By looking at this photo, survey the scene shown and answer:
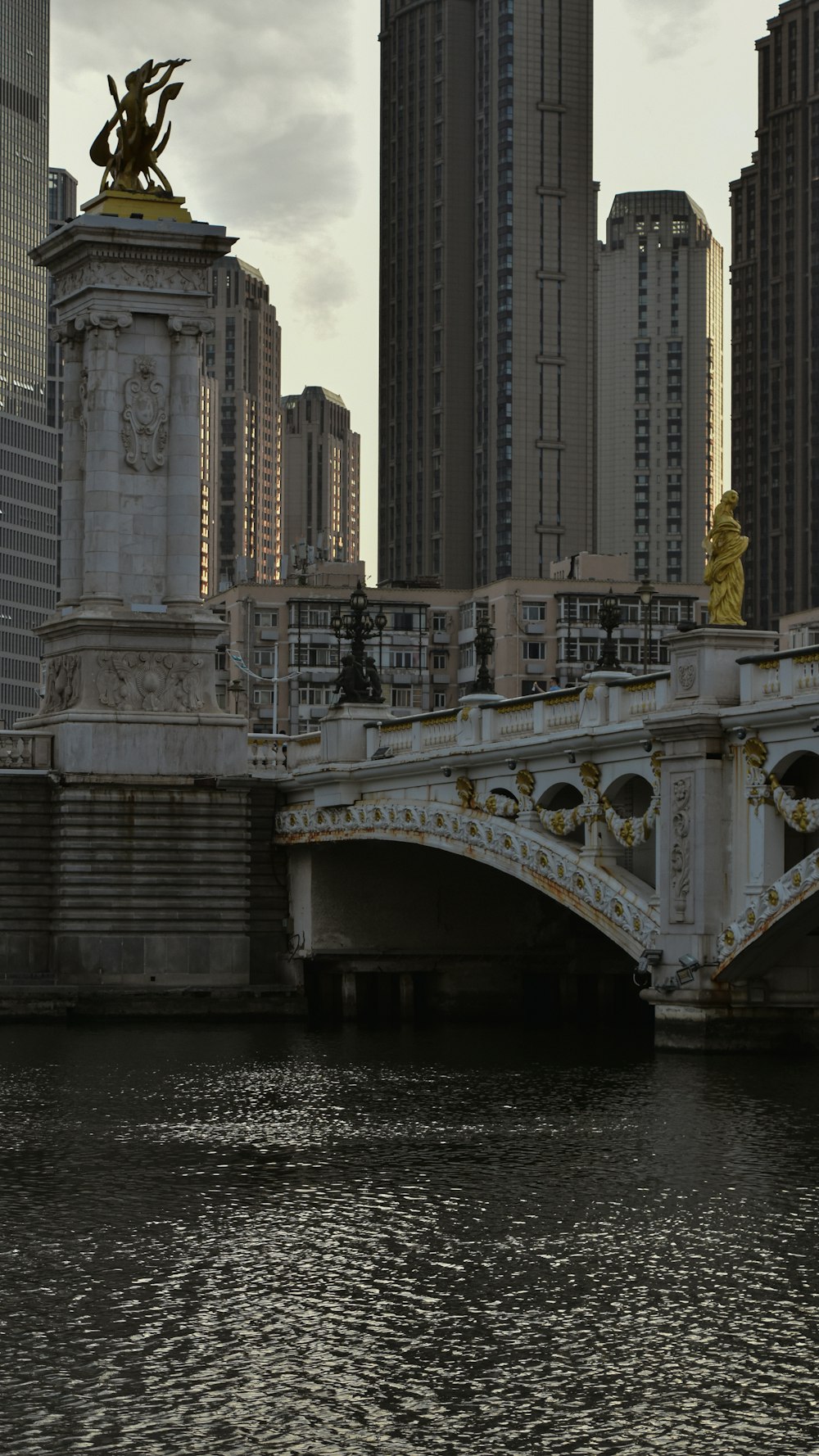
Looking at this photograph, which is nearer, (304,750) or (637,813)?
(637,813)

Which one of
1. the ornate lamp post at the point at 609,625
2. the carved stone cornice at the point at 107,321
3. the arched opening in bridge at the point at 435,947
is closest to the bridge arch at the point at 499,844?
the arched opening in bridge at the point at 435,947

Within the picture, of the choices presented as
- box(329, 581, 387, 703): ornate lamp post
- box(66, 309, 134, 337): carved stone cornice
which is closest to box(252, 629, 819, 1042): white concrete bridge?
box(329, 581, 387, 703): ornate lamp post

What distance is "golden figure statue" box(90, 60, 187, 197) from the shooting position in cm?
7562

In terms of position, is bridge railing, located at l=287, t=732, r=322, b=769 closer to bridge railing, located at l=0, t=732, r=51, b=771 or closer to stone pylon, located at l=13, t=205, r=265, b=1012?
stone pylon, located at l=13, t=205, r=265, b=1012

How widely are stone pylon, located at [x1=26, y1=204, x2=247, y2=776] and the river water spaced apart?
2109 cm

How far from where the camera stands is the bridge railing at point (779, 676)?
49.2 m

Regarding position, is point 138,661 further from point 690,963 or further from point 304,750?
point 690,963

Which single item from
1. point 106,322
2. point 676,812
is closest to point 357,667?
point 106,322

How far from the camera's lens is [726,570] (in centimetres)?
5312

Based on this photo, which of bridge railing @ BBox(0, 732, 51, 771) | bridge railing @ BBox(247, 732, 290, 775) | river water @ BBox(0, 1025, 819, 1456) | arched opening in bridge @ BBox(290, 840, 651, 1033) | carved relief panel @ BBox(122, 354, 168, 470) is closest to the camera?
river water @ BBox(0, 1025, 819, 1456)

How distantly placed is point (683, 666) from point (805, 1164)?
53.1ft

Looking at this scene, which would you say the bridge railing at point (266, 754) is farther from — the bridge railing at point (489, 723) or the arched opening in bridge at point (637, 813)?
the arched opening in bridge at point (637, 813)

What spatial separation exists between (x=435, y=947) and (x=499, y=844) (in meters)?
12.8

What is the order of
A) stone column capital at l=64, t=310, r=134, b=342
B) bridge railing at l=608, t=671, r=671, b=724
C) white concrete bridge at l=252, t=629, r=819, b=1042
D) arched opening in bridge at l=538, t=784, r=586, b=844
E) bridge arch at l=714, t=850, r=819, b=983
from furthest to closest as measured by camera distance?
stone column capital at l=64, t=310, r=134, b=342, arched opening in bridge at l=538, t=784, r=586, b=844, bridge railing at l=608, t=671, r=671, b=724, white concrete bridge at l=252, t=629, r=819, b=1042, bridge arch at l=714, t=850, r=819, b=983
